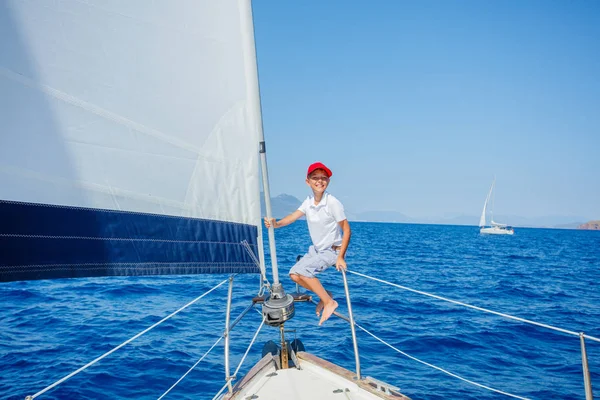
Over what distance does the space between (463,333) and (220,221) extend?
21.6ft

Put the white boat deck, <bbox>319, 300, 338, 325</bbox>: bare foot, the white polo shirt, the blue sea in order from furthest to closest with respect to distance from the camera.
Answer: the blue sea < the white polo shirt < <bbox>319, 300, 338, 325</bbox>: bare foot < the white boat deck

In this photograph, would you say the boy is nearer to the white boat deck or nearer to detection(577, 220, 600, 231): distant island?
the white boat deck

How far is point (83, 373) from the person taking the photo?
5.53 m

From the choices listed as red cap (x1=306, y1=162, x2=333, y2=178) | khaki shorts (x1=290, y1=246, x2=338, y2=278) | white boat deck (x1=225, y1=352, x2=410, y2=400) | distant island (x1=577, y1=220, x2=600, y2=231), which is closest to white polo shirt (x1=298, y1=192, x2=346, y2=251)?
khaki shorts (x1=290, y1=246, x2=338, y2=278)

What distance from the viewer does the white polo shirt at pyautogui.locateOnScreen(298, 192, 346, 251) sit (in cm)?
398

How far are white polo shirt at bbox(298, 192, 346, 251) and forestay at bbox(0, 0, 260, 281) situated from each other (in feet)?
3.19

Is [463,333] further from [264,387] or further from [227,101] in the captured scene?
[227,101]

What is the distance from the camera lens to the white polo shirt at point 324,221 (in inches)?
157

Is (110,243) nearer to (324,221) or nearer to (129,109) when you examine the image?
(129,109)

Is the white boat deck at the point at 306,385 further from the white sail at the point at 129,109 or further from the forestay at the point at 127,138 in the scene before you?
the white sail at the point at 129,109

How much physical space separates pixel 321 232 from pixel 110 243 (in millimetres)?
2045

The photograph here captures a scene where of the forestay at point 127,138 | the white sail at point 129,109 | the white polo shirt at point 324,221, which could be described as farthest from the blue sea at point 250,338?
the white sail at point 129,109

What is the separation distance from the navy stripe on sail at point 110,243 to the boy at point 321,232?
2.53 ft

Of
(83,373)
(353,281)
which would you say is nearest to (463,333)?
(353,281)
